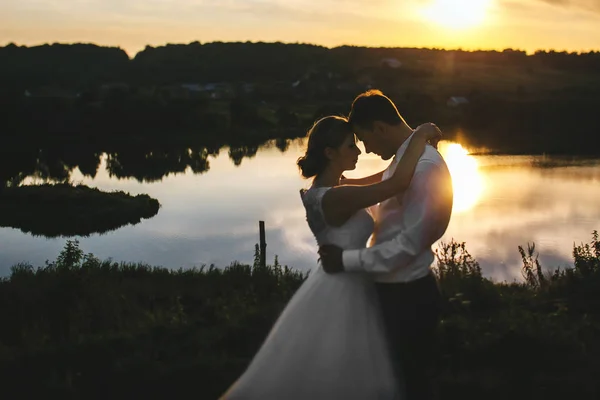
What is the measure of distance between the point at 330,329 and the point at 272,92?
9607cm

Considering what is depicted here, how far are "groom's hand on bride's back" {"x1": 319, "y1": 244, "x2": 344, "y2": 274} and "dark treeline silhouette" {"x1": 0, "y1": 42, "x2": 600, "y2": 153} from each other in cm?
5345

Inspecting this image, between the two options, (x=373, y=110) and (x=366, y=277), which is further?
(x=366, y=277)

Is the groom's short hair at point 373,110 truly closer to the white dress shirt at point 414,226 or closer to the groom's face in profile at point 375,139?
the groom's face in profile at point 375,139

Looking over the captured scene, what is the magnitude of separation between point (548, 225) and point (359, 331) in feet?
89.8

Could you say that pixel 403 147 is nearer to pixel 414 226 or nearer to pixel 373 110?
pixel 373 110

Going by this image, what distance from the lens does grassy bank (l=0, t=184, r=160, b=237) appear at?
3370 centimetres

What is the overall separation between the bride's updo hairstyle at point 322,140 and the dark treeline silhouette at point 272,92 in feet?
175

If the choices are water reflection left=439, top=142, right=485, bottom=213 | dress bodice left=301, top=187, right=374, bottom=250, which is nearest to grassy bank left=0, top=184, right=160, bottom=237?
water reflection left=439, top=142, right=485, bottom=213

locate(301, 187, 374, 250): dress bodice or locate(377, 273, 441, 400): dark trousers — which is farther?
locate(301, 187, 374, 250): dress bodice

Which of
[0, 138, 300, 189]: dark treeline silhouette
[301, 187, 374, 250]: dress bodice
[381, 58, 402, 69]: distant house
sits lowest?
[301, 187, 374, 250]: dress bodice

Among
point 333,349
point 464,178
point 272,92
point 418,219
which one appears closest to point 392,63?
point 272,92

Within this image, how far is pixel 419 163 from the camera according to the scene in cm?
358

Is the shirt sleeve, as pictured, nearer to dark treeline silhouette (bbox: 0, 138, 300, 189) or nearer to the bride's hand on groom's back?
the bride's hand on groom's back

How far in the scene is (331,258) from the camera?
3.91 meters
